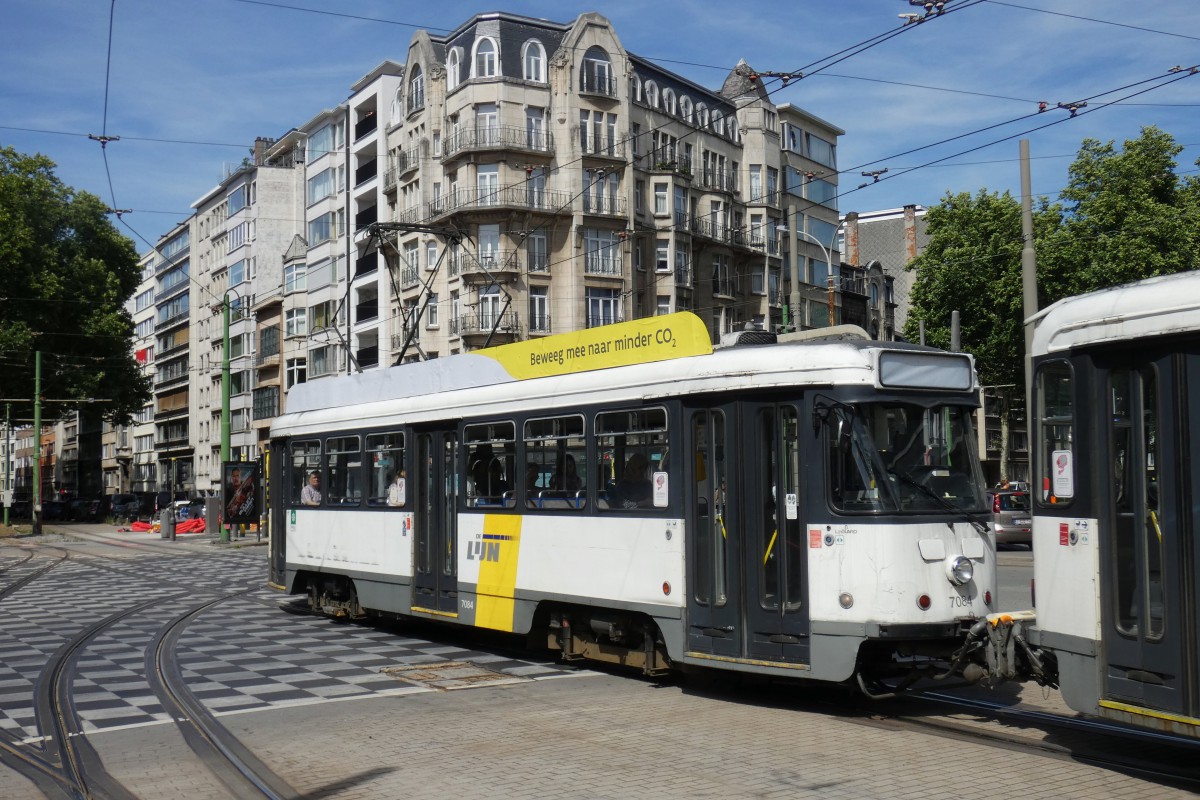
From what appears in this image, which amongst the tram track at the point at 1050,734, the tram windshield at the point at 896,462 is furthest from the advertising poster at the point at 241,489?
the tram windshield at the point at 896,462

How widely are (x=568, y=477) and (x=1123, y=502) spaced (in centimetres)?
575

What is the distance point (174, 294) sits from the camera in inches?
3752

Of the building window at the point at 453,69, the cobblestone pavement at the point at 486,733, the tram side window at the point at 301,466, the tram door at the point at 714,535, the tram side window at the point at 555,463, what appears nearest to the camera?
the cobblestone pavement at the point at 486,733

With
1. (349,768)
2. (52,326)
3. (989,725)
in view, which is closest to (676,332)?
(989,725)

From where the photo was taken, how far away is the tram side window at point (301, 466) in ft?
56.6

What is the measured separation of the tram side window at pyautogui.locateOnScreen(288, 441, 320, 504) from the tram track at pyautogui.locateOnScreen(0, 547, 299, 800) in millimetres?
3659

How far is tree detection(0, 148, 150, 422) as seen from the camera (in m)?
54.3

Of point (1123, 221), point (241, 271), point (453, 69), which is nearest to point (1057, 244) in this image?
point (1123, 221)

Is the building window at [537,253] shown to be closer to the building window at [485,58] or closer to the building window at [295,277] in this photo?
the building window at [485,58]

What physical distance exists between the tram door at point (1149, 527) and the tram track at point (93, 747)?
16.4 ft

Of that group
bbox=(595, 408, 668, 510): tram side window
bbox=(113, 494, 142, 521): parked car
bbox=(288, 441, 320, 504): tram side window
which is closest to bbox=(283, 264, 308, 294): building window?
bbox=(113, 494, 142, 521): parked car

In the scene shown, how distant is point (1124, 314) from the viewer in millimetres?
7621

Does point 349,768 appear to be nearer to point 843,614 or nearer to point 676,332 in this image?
point 843,614

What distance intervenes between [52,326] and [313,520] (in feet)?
151
